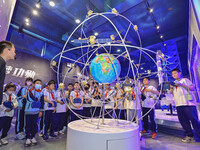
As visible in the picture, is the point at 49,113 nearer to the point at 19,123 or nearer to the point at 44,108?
the point at 44,108

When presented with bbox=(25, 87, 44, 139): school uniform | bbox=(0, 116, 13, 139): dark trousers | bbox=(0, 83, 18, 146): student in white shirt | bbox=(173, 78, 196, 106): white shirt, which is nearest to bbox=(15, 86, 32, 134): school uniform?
bbox=(0, 83, 18, 146): student in white shirt

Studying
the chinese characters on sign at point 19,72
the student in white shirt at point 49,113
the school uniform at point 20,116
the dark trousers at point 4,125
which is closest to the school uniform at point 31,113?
the student in white shirt at point 49,113

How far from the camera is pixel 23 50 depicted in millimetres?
6441

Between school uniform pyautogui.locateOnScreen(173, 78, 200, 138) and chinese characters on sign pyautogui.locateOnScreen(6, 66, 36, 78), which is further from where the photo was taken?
chinese characters on sign pyautogui.locateOnScreen(6, 66, 36, 78)

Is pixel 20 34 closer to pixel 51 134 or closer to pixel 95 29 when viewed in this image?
pixel 95 29

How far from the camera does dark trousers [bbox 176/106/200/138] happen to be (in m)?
2.72

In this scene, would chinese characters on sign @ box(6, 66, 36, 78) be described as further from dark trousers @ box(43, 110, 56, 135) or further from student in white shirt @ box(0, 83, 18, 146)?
dark trousers @ box(43, 110, 56, 135)

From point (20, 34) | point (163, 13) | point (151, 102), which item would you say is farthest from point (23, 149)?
point (163, 13)

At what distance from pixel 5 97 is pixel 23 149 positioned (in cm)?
148

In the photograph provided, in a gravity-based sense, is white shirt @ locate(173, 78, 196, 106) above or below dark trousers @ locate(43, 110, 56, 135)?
above

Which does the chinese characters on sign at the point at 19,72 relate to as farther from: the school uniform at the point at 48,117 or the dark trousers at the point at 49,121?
the dark trousers at the point at 49,121

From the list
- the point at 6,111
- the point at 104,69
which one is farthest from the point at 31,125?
the point at 104,69

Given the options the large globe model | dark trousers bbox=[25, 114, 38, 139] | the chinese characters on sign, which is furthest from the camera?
the chinese characters on sign

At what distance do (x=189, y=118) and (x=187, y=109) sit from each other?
224mm
